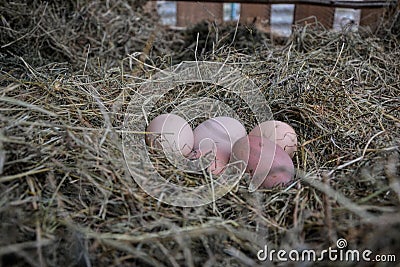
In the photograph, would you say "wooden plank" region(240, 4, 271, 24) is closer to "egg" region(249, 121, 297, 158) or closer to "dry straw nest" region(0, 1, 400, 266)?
"dry straw nest" region(0, 1, 400, 266)

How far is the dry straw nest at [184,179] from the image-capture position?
88cm

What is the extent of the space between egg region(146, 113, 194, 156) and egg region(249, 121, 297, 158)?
0.19 m

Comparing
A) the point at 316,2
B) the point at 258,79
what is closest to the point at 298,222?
the point at 258,79

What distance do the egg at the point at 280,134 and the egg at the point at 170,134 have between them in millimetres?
192

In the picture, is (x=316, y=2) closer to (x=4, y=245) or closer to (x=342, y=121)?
(x=342, y=121)

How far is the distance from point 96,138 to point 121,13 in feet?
5.93

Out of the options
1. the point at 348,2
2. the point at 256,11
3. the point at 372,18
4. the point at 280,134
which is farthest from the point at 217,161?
the point at 256,11

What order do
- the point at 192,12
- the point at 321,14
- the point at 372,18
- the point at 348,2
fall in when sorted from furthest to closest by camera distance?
the point at 192,12
the point at 321,14
the point at 372,18
the point at 348,2

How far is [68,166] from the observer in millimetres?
1068

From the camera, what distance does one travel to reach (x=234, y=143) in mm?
1268

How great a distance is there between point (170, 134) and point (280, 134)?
1.02 feet

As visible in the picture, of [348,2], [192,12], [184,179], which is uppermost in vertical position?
[348,2]

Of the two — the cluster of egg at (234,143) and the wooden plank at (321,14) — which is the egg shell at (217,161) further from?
the wooden plank at (321,14)

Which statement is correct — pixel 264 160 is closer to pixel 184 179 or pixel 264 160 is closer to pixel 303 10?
pixel 184 179
